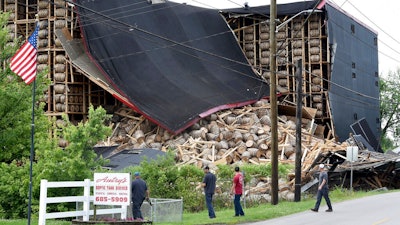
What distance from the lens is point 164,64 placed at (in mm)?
43375

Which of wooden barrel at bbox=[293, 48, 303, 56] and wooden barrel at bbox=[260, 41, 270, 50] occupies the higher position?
wooden barrel at bbox=[260, 41, 270, 50]

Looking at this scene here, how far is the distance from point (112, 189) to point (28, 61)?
4501mm

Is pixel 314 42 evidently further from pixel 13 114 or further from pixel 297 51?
pixel 13 114

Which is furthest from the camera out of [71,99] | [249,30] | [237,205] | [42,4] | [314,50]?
[249,30]

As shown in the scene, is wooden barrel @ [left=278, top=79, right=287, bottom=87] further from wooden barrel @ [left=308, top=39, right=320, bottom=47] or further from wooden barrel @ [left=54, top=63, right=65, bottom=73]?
wooden barrel @ [left=54, top=63, right=65, bottom=73]

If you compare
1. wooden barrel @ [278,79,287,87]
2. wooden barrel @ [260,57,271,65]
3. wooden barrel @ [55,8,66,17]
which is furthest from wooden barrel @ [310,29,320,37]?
wooden barrel @ [55,8,66,17]

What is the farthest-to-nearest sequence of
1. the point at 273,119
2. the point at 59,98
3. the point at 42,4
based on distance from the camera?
the point at 42,4 → the point at 59,98 → the point at 273,119

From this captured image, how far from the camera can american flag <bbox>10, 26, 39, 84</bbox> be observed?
19391 mm

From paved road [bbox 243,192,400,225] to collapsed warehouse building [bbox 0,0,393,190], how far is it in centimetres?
968

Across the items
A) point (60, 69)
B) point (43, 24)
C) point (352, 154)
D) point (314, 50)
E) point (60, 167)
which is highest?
point (43, 24)

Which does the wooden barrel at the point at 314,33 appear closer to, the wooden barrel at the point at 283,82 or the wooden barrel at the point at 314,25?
the wooden barrel at the point at 314,25

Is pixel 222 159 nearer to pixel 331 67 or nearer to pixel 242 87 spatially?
pixel 242 87

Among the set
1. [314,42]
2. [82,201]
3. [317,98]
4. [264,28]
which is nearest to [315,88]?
[317,98]

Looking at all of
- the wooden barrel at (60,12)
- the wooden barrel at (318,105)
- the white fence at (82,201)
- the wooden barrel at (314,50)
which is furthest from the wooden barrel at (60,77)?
the white fence at (82,201)
